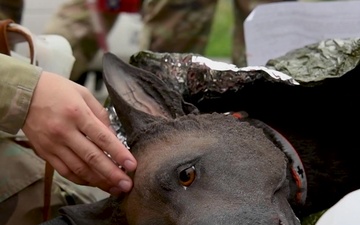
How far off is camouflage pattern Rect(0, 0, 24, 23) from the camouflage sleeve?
0.94 metres

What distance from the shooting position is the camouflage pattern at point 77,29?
6.88ft

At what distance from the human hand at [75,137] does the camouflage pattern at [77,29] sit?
1.19 m

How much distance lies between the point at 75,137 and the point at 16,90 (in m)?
0.10

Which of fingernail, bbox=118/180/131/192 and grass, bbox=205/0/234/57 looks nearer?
fingernail, bbox=118/180/131/192

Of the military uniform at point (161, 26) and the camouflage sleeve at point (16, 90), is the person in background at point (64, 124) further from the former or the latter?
the military uniform at point (161, 26)

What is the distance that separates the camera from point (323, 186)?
1.02 metres

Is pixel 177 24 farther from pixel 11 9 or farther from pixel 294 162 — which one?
pixel 294 162

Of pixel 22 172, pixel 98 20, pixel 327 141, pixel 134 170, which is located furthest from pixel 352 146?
pixel 98 20

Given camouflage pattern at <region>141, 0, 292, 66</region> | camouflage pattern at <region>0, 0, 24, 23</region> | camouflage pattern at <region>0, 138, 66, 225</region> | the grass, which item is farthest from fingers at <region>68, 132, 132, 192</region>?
the grass

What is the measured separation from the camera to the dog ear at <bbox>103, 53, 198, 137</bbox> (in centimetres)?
90

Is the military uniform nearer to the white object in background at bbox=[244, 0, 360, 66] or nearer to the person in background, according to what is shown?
the white object in background at bbox=[244, 0, 360, 66]

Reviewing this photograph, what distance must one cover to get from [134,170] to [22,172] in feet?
1.17

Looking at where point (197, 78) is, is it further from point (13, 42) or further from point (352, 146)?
point (13, 42)

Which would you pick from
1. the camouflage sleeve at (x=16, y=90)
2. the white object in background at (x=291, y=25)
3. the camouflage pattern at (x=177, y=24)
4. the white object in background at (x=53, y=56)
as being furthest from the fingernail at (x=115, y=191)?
the camouflage pattern at (x=177, y=24)
